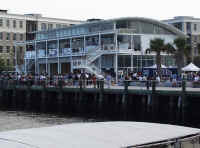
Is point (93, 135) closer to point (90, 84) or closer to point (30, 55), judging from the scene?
point (90, 84)

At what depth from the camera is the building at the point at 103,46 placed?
52.5 m

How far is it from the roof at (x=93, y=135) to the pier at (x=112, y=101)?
17522 mm

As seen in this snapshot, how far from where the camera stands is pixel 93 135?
8.36 m

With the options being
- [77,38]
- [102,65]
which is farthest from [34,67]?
[102,65]

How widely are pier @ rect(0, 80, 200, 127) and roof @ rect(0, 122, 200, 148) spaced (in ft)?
57.5

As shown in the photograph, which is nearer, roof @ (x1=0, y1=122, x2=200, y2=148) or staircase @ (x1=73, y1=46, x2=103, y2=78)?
roof @ (x1=0, y1=122, x2=200, y2=148)

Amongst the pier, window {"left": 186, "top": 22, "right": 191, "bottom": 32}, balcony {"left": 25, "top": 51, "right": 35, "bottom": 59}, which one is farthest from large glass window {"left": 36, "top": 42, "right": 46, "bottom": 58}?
window {"left": 186, "top": 22, "right": 191, "bottom": 32}

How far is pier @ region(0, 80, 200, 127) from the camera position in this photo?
29.0 metres

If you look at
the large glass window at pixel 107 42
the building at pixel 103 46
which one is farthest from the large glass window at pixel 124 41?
the large glass window at pixel 107 42

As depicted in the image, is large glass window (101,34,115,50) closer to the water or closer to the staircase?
the staircase

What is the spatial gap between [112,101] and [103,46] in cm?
1777

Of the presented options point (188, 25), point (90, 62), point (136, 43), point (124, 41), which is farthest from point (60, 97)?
point (188, 25)

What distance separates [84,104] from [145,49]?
19415 millimetres

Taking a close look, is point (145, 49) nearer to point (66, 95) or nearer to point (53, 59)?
point (53, 59)
